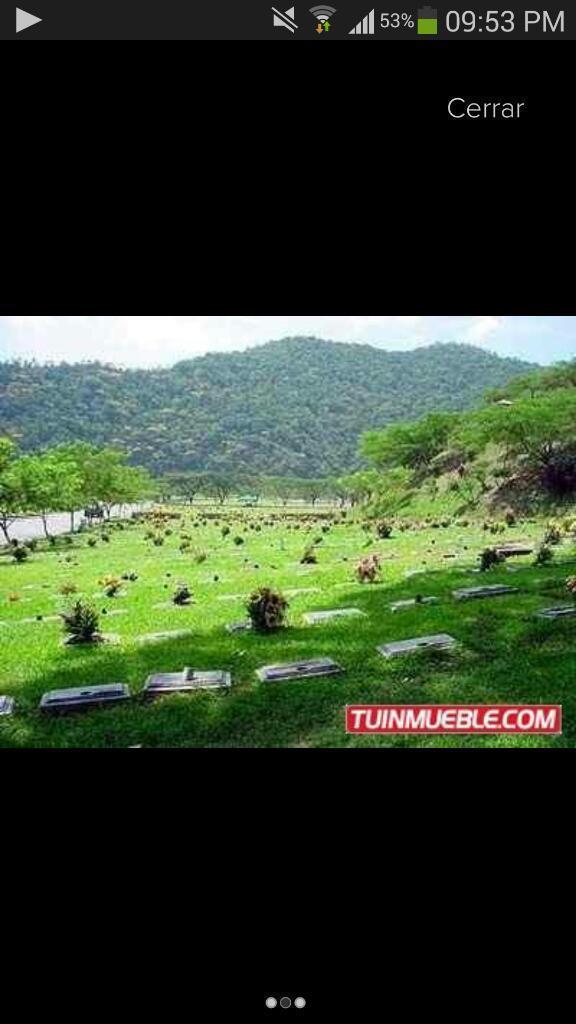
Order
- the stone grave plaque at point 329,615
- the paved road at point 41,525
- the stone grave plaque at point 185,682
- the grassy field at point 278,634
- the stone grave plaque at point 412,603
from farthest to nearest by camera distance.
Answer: the paved road at point 41,525 → the stone grave plaque at point 412,603 → the stone grave plaque at point 329,615 → the stone grave plaque at point 185,682 → the grassy field at point 278,634

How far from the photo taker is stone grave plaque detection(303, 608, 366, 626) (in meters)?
3.12

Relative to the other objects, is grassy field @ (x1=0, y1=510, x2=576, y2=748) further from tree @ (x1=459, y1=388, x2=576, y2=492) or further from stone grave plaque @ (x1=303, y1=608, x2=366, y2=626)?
tree @ (x1=459, y1=388, x2=576, y2=492)

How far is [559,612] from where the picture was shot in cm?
311

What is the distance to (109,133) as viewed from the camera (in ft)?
6.93

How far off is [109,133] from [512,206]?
1.31 m

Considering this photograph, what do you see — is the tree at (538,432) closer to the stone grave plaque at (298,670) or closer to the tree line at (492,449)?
the tree line at (492,449)

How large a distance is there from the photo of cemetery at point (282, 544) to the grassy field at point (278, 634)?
0.03 feet

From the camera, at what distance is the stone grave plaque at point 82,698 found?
2.62m
